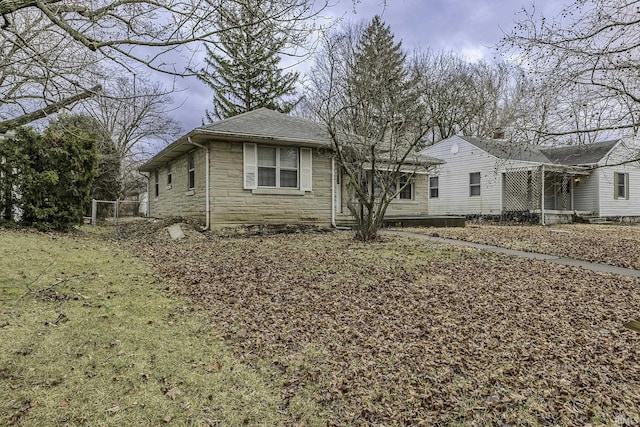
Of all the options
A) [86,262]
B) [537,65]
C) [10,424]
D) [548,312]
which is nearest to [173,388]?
[10,424]

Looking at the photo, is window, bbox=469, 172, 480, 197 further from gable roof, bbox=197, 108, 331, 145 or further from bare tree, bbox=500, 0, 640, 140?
bare tree, bbox=500, 0, 640, 140

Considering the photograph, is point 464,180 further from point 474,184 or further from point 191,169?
point 191,169

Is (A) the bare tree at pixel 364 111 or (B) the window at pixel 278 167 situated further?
(B) the window at pixel 278 167

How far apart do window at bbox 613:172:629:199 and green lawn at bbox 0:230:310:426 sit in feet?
77.7

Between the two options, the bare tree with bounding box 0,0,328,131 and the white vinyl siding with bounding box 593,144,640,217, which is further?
the white vinyl siding with bounding box 593,144,640,217

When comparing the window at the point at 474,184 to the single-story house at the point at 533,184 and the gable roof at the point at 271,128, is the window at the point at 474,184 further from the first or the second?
the gable roof at the point at 271,128

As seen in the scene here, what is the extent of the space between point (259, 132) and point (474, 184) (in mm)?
12611

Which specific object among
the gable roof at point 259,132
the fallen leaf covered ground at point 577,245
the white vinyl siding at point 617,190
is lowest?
the fallen leaf covered ground at point 577,245

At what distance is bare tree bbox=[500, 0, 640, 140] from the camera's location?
593cm

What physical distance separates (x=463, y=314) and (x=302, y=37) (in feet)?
11.5

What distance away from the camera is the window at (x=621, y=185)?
20609 millimetres

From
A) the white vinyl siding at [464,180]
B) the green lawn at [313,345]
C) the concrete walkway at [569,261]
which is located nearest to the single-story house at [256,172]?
the green lawn at [313,345]

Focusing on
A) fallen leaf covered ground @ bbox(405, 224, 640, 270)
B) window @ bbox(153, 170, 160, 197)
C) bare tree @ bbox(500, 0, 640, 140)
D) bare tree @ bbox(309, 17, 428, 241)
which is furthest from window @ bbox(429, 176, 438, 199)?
bare tree @ bbox(500, 0, 640, 140)

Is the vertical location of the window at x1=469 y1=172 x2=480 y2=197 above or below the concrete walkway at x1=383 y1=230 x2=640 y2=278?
above
